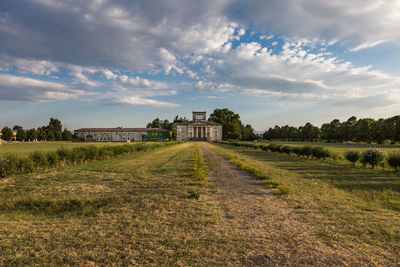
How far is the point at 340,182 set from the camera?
992cm

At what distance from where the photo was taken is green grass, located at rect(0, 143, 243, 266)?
3500 mm

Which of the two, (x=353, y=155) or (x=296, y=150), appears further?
(x=296, y=150)

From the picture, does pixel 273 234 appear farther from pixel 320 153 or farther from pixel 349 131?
pixel 349 131

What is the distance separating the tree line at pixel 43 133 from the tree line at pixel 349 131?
100 metres

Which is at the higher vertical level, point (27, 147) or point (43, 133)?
point (43, 133)

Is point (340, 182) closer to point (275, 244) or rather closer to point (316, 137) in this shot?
point (275, 244)

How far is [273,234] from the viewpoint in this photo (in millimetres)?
4281

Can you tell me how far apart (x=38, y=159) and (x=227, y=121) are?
101755 millimetres

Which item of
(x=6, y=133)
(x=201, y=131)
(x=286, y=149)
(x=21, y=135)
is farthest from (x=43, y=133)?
(x=286, y=149)

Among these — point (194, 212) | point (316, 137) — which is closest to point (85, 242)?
point (194, 212)

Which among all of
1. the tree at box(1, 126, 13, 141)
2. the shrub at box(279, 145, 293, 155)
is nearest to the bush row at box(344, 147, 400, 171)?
the shrub at box(279, 145, 293, 155)

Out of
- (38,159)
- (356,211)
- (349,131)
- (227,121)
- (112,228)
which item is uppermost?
(227,121)

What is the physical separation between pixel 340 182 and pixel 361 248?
288 inches

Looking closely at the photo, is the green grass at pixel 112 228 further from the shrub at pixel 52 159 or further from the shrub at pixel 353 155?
the shrub at pixel 353 155
